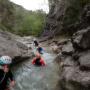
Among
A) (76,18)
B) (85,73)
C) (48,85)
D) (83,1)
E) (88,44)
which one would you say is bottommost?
(48,85)

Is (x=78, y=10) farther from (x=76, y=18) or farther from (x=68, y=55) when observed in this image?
(x=68, y=55)

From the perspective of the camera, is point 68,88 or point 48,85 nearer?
point 68,88

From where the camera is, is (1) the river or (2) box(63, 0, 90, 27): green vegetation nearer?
(1) the river

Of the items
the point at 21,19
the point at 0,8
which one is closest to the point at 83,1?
the point at 0,8

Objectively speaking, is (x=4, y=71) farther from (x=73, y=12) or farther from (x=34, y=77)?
(x=73, y=12)

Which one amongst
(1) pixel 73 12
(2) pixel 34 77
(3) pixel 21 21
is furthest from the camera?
(3) pixel 21 21

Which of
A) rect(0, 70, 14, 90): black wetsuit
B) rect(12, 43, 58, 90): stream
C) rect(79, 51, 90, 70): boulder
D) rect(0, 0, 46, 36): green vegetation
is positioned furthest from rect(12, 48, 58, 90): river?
rect(0, 0, 46, 36): green vegetation

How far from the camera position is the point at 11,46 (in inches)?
603

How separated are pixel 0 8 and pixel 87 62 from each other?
35.4 m

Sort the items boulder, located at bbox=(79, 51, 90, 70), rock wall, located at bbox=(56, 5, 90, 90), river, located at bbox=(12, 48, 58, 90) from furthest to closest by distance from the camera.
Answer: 1. river, located at bbox=(12, 48, 58, 90)
2. boulder, located at bbox=(79, 51, 90, 70)
3. rock wall, located at bbox=(56, 5, 90, 90)

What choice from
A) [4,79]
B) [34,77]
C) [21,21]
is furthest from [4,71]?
[21,21]

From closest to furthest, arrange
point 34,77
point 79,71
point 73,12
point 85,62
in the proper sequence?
point 79,71
point 85,62
point 34,77
point 73,12

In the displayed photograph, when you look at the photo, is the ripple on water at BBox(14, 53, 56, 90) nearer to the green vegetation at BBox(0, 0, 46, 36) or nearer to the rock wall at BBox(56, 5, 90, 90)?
the rock wall at BBox(56, 5, 90, 90)

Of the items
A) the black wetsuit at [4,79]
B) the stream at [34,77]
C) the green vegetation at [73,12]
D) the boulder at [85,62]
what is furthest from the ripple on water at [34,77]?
the green vegetation at [73,12]
